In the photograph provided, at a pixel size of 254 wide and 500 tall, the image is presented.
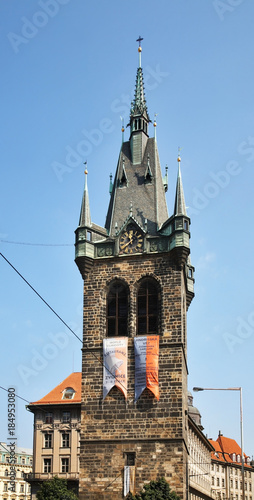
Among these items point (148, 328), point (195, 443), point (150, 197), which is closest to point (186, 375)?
point (148, 328)

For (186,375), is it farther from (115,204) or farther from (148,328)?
(115,204)

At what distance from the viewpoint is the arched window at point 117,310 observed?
128 feet

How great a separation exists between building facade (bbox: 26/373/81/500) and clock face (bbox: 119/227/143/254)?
22.5 meters

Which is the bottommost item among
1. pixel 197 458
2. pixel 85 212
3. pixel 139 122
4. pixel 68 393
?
pixel 197 458

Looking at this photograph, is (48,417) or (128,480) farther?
(48,417)

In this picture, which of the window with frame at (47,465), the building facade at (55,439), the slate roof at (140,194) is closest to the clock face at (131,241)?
the slate roof at (140,194)

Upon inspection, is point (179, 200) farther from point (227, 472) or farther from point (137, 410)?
point (227, 472)

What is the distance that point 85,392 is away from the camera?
38094mm

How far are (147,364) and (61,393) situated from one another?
26097 mm

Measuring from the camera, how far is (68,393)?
61406 mm

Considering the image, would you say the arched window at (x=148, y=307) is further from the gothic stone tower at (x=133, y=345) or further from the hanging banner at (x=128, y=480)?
the hanging banner at (x=128, y=480)

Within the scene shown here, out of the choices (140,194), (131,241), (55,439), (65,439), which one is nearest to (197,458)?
(65,439)

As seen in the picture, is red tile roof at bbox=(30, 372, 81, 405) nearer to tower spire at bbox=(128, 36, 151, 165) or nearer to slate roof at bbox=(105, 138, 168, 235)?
slate roof at bbox=(105, 138, 168, 235)

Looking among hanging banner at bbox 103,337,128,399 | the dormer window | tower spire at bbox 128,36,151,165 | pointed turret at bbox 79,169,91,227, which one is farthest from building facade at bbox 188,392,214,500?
tower spire at bbox 128,36,151,165
